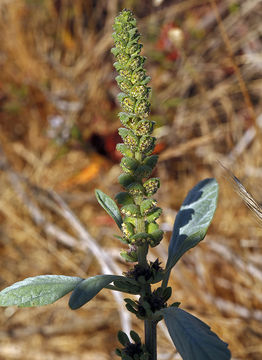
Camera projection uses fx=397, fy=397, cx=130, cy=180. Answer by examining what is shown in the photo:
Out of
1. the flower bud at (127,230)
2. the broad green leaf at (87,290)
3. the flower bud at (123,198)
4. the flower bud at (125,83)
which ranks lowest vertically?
the broad green leaf at (87,290)

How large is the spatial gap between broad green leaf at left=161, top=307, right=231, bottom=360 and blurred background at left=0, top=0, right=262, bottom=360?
1112mm

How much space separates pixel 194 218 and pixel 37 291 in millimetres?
446

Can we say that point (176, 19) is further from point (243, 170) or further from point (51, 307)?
point (51, 307)

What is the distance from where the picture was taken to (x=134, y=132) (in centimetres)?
88

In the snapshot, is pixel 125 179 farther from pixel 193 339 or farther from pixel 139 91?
pixel 193 339

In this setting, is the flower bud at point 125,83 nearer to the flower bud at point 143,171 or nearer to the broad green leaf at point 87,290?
the flower bud at point 143,171

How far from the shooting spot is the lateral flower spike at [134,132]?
0.85 m

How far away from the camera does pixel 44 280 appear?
91 cm

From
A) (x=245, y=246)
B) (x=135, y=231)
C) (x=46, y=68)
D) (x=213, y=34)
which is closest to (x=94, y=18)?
(x=46, y=68)

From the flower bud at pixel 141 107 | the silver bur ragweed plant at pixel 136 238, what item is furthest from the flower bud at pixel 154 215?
the flower bud at pixel 141 107

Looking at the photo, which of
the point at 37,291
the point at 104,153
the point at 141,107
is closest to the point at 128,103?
the point at 141,107

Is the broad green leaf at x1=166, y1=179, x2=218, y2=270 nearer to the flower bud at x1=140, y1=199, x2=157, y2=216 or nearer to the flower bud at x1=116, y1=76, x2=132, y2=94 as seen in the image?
the flower bud at x1=140, y1=199, x2=157, y2=216

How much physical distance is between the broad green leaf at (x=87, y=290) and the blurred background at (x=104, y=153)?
1095mm

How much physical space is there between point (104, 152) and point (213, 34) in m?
1.53
